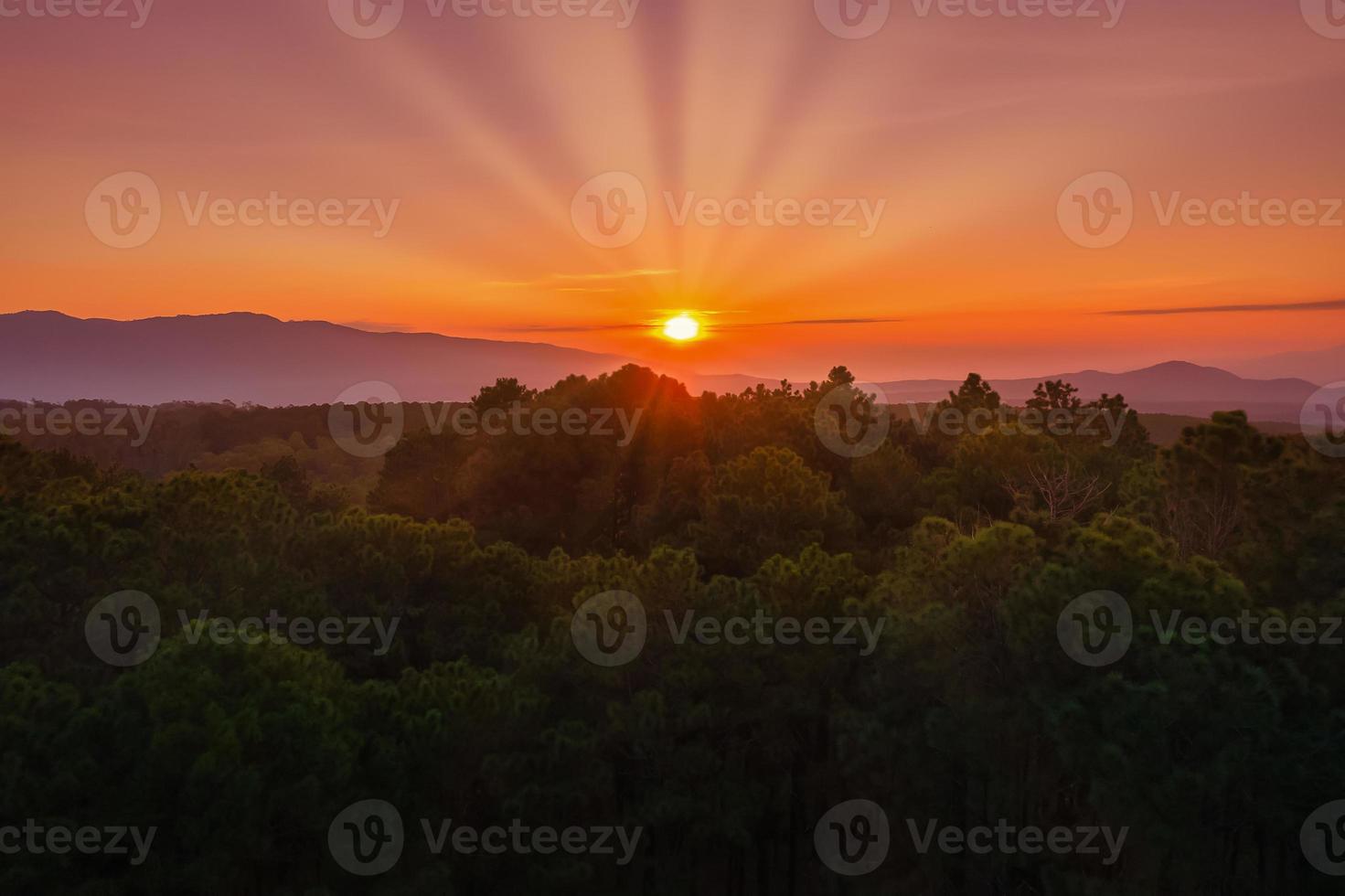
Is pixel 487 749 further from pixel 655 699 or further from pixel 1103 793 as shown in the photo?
pixel 1103 793

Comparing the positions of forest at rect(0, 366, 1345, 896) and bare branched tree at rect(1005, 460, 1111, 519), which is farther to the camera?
bare branched tree at rect(1005, 460, 1111, 519)

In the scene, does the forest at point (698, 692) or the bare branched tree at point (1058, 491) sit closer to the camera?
the forest at point (698, 692)

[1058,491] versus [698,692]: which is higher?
[1058,491]

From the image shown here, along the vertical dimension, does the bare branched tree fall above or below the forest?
above

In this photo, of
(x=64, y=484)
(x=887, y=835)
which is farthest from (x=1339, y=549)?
(x=64, y=484)

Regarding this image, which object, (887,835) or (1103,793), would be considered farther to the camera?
(887,835)

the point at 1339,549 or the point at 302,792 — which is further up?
the point at 1339,549

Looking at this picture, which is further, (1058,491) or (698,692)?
(1058,491)

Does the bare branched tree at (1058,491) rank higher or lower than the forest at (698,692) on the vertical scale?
higher
